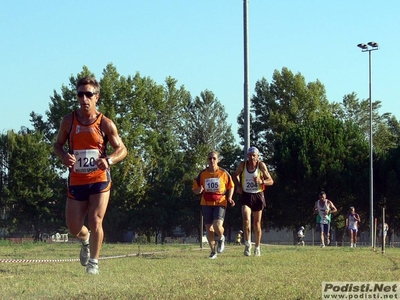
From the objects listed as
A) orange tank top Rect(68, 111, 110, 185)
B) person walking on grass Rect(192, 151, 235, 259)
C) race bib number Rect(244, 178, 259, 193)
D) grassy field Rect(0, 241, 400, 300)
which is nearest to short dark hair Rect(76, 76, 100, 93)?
orange tank top Rect(68, 111, 110, 185)

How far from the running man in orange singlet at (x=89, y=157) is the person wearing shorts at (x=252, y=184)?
589 cm

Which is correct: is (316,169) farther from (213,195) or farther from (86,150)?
(86,150)

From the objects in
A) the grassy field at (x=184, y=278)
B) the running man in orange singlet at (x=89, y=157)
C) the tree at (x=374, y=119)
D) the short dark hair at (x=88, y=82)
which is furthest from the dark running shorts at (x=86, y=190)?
the tree at (x=374, y=119)

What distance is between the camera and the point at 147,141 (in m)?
83.2

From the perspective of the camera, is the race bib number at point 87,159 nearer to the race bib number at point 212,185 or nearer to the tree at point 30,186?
the race bib number at point 212,185

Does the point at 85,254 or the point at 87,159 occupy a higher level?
the point at 87,159

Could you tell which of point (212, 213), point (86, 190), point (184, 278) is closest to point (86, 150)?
point (86, 190)

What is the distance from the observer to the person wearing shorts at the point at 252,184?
618 inches

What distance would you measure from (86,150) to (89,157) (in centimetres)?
9

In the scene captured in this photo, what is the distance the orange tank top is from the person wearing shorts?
6.13 metres

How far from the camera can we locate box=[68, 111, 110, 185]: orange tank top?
32.1ft

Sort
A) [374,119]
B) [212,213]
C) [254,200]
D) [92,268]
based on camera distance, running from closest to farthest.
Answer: [92,268], [212,213], [254,200], [374,119]

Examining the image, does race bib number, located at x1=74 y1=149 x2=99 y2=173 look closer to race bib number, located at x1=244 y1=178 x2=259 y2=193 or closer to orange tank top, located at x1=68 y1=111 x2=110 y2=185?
orange tank top, located at x1=68 y1=111 x2=110 y2=185

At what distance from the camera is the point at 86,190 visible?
9977mm
